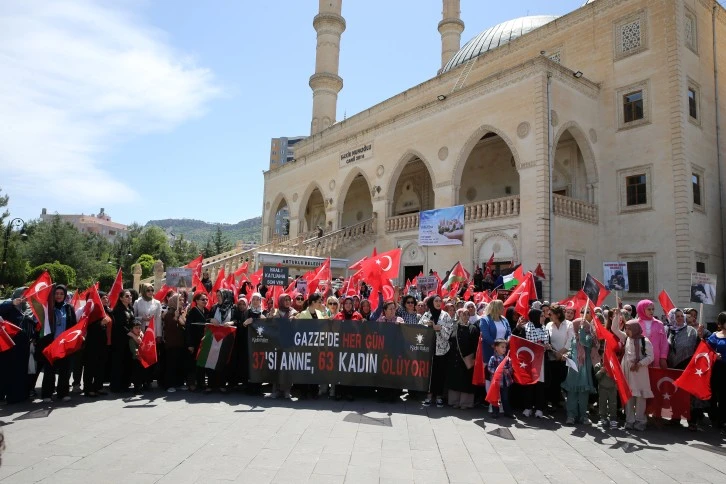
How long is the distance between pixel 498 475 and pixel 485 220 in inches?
655

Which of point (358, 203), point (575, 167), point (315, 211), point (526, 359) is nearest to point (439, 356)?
point (526, 359)

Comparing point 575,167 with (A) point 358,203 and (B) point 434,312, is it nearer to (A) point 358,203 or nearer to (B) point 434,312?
(A) point 358,203

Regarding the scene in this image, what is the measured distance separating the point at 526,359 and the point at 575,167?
16.8 m

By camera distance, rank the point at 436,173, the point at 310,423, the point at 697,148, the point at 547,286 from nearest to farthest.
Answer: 1. the point at 310,423
2. the point at 547,286
3. the point at 697,148
4. the point at 436,173

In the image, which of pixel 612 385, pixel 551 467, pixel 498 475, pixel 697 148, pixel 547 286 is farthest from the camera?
pixel 697 148

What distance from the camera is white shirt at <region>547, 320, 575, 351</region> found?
294 inches

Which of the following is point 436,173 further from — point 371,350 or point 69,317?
point 69,317

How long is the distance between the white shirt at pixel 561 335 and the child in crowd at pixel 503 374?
75 centimetres

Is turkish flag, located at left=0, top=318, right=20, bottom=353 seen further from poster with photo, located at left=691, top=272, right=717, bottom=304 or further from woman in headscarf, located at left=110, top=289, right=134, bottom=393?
→ poster with photo, located at left=691, top=272, right=717, bottom=304

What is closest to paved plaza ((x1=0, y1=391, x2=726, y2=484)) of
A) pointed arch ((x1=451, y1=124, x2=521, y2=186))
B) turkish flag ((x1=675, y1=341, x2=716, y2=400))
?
turkish flag ((x1=675, y1=341, x2=716, y2=400))

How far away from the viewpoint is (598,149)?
20859 millimetres

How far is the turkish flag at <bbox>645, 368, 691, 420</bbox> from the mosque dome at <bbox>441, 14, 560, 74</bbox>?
2448 centimetres

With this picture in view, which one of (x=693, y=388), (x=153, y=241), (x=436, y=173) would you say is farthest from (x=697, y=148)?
(x=153, y=241)

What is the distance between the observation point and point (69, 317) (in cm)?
817
